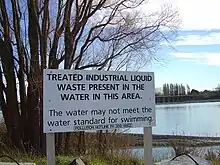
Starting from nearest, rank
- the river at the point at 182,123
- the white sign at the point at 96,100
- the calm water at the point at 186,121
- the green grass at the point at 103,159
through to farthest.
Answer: the white sign at the point at 96,100
the green grass at the point at 103,159
the river at the point at 182,123
the calm water at the point at 186,121

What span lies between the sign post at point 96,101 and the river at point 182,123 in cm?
477

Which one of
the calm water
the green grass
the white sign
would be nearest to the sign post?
the white sign

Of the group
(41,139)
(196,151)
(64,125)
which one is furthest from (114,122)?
(41,139)

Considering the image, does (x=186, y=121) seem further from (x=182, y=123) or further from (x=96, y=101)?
(x=96, y=101)

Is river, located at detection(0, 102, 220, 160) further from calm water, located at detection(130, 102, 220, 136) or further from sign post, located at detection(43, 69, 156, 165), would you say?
sign post, located at detection(43, 69, 156, 165)

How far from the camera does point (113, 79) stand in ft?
21.3

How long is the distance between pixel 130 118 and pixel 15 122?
743 cm

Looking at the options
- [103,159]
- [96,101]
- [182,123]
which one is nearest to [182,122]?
[182,123]

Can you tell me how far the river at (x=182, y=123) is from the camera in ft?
45.5

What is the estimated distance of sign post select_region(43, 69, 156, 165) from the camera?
6016 mm

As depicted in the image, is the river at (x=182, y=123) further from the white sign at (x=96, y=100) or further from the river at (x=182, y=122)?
the white sign at (x=96, y=100)

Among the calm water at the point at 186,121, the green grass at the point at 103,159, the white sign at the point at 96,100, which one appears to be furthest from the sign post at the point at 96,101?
the calm water at the point at 186,121

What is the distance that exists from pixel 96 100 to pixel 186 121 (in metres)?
16.9

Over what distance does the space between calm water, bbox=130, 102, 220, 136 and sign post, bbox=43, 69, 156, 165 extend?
613cm
